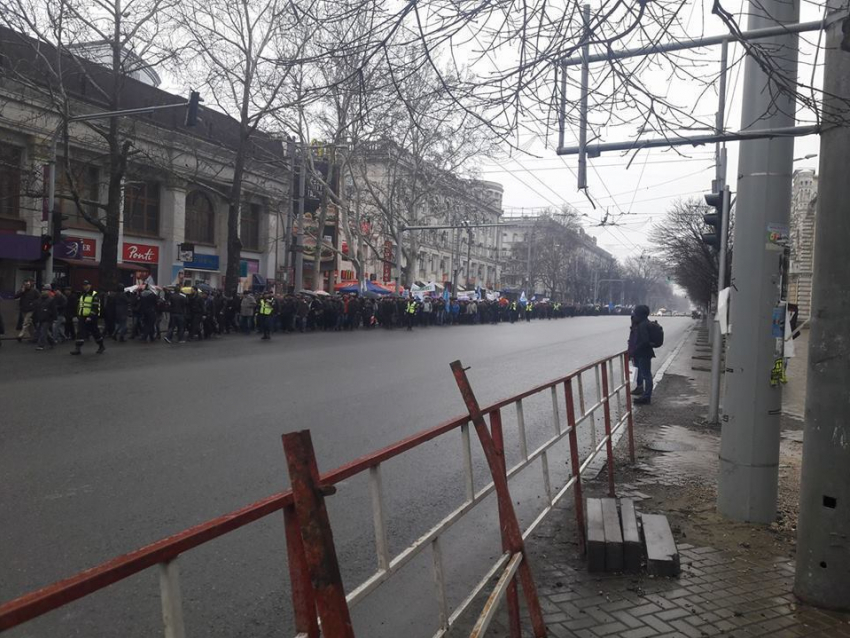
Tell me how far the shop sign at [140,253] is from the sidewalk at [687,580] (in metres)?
29.9

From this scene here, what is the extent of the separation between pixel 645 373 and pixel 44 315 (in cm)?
1328

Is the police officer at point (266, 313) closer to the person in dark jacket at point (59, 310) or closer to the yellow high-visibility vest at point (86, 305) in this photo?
the person in dark jacket at point (59, 310)

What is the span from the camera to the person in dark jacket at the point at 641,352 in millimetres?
12250

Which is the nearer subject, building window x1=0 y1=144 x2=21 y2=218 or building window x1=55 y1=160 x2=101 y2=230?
building window x1=0 y1=144 x2=21 y2=218

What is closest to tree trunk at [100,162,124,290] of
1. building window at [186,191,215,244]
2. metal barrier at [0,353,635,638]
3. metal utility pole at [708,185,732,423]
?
building window at [186,191,215,244]

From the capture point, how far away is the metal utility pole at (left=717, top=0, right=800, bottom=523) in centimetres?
546

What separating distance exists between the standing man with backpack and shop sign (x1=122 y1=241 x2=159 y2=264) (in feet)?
86.5

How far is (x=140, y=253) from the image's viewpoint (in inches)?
1302

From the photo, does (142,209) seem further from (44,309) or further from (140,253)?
(44,309)

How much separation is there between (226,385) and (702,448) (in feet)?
23.9

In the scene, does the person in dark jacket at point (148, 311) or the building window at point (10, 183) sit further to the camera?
the building window at point (10, 183)

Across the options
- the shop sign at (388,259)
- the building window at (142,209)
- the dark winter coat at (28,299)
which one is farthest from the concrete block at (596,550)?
the shop sign at (388,259)

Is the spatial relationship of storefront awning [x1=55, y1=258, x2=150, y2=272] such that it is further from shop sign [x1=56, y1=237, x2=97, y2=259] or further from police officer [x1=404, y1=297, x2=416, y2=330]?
police officer [x1=404, y1=297, x2=416, y2=330]

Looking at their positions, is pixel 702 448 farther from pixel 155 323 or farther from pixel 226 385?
pixel 155 323
